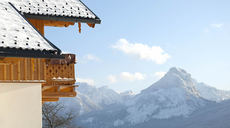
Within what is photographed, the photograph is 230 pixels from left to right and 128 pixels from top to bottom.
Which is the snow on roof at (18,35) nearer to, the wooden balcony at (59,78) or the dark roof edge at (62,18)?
the dark roof edge at (62,18)

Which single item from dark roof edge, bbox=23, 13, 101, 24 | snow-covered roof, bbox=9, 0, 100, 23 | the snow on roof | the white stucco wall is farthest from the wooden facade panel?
snow-covered roof, bbox=9, 0, 100, 23

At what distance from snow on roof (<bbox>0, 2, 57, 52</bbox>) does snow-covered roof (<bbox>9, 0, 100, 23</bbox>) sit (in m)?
1.51

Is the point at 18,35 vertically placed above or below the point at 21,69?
above

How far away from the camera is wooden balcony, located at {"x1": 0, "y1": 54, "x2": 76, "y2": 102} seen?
307 inches

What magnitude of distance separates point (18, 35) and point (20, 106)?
4.76 ft

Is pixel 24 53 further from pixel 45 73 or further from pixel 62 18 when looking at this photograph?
pixel 62 18

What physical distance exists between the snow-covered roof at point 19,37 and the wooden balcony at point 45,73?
65 centimetres

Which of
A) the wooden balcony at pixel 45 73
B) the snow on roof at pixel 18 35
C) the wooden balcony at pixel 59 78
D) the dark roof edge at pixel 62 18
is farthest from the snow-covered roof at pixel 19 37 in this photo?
the wooden balcony at pixel 59 78

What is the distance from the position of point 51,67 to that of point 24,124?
3125 mm

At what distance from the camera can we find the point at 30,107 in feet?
25.5

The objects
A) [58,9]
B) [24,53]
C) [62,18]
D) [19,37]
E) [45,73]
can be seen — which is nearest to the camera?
[24,53]

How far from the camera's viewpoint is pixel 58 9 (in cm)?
1003

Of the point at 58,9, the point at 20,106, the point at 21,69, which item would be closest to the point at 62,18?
the point at 58,9

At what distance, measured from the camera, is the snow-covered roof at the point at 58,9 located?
9.70 m
